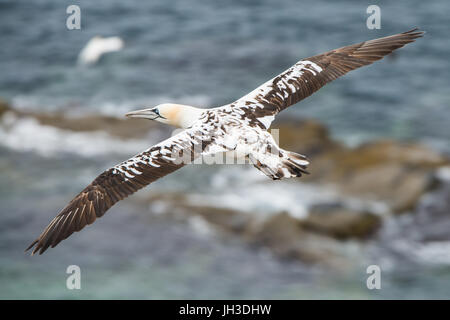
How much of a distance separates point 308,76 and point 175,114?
7.72 feet

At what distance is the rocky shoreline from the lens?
70.7 feet

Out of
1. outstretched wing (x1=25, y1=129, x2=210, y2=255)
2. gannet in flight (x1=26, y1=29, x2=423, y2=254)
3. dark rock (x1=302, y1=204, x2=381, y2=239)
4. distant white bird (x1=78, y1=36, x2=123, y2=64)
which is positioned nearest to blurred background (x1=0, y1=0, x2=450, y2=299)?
dark rock (x1=302, y1=204, x2=381, y2=239)

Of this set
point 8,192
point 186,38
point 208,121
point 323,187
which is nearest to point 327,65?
point 208,121

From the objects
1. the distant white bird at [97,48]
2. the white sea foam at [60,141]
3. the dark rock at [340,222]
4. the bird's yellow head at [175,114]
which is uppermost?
the distant white bird at [97,48]

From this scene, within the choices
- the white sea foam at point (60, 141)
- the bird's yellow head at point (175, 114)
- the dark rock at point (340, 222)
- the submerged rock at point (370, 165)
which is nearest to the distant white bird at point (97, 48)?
the white sea foam at point (60, 141)

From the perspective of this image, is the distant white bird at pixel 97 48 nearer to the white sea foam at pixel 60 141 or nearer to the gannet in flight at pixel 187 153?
the white sea foam at pixel 60 141

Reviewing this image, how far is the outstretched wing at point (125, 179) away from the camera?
10.3 m

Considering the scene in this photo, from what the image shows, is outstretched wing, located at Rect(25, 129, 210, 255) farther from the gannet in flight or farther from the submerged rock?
the submerged rock

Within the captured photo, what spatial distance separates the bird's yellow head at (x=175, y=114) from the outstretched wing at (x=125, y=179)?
722mm

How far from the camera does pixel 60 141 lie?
27.7 m

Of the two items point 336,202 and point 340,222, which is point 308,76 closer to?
point 340,222

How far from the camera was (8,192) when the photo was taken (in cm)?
2536

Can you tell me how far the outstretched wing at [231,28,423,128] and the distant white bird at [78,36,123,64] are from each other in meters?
23.0

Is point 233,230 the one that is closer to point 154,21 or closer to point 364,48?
point 364,48
